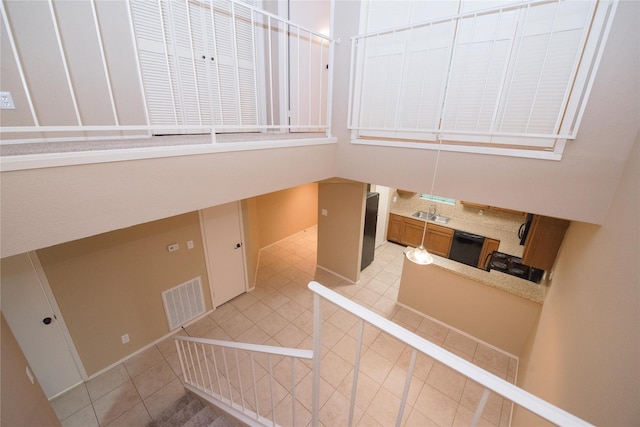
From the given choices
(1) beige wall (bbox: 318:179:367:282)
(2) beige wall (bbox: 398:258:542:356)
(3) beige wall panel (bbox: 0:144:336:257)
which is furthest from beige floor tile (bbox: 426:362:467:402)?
(3) beige wall panel (bbox: 0:144:336:257)

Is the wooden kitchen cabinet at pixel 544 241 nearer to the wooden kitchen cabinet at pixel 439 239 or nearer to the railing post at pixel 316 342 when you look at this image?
the wooden kitchen cabinet at pixel 439 239

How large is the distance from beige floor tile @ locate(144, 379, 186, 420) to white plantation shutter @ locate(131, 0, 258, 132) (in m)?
3.06

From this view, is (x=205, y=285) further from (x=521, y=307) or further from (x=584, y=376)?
(x=521, y=307)

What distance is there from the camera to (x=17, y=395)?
1.54 m

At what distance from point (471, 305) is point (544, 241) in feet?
4.49

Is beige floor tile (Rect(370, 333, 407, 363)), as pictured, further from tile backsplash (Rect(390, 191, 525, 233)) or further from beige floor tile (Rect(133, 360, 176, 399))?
tile backsplash (Rect(390, 191, 525, 233))

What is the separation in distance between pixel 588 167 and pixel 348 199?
121 inches

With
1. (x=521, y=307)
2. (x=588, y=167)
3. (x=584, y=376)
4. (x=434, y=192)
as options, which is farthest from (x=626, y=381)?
(x=521, y=307)

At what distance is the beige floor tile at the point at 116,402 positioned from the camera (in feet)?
8.92

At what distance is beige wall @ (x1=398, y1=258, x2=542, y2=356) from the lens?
10.6 ft

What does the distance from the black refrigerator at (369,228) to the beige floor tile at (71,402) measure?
4.40m

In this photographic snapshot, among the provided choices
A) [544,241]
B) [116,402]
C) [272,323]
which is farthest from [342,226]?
[116,402]

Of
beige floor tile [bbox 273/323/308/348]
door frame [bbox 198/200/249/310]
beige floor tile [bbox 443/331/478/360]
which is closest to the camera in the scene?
beige floor tile [bbox 443/331/478/360]

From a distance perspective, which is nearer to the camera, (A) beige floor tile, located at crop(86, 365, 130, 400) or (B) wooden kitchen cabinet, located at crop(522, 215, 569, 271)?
(B) wooden kitchen cabinet, located at crop(522, 215, 569, 271)
